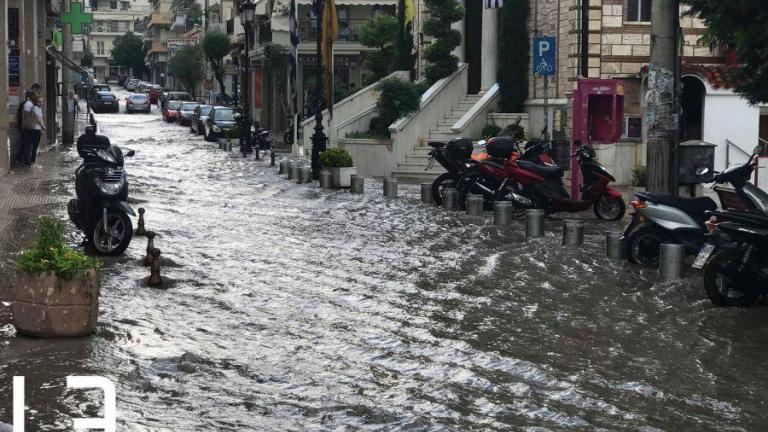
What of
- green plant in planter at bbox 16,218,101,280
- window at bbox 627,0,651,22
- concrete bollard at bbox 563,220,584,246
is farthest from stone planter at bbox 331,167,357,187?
green plant in planter at bbox 16,218,101,280

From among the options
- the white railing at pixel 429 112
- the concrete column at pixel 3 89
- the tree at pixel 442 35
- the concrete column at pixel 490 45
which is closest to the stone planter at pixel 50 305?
the concrete column at pixel 3 89

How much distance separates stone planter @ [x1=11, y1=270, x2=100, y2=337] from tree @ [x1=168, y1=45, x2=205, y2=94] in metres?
89.2

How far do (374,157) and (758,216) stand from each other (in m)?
21.0

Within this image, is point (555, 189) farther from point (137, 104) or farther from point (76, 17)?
point (137, 104)

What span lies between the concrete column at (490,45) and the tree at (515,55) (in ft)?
3.91

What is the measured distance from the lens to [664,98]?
50.4 ft

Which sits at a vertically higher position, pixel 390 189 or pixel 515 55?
pixel 515 55

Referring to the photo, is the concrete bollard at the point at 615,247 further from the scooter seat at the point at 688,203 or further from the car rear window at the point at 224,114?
the car rear window at the point at 224,114

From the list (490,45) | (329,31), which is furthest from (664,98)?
(490,45)

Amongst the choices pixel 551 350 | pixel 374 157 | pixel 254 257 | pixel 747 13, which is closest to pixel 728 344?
pixel 551 350

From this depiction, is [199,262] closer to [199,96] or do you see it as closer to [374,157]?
[374,157]

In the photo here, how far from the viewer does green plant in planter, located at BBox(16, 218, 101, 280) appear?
29.8ft

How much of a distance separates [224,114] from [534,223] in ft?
112

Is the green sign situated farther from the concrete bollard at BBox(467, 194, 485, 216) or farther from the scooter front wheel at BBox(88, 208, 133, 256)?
the scooter front wheel at BBox(88, 208, 133, 256)
